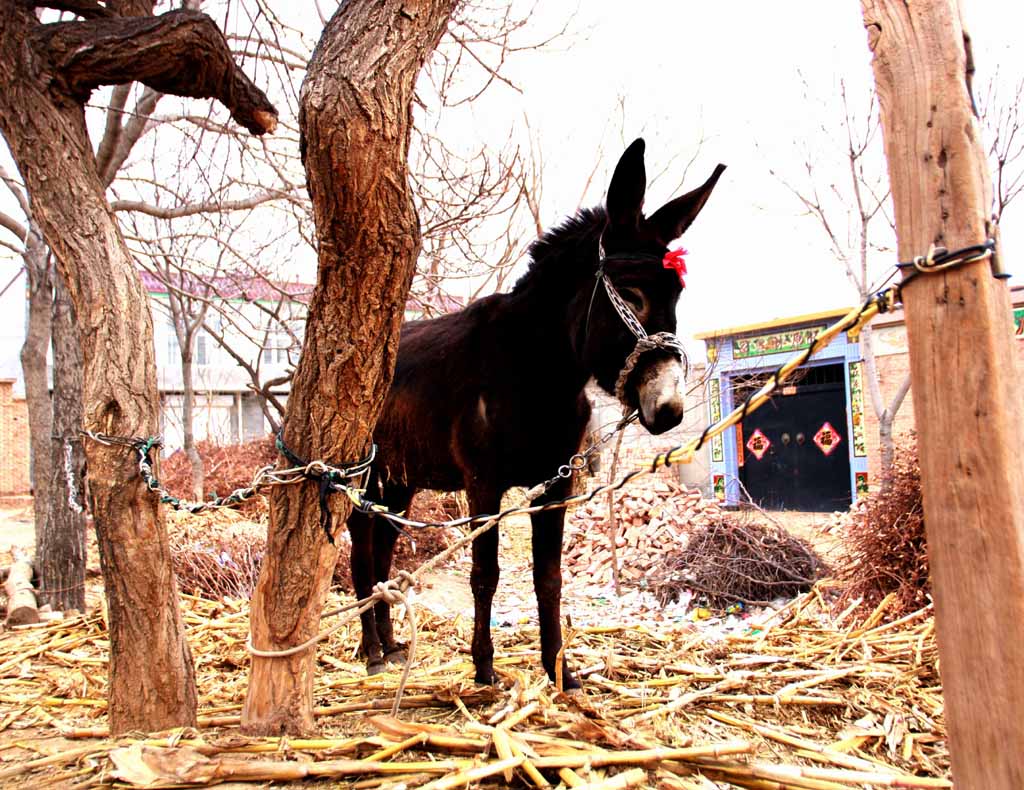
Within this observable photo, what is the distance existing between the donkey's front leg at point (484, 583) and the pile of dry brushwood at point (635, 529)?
5.62 m

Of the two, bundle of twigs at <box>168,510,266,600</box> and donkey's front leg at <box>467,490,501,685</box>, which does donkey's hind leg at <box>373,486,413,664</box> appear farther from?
bundle of twigs at <box>168,510,266,600</box>

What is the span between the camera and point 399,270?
2.91m

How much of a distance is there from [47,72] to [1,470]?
2162 centimetres

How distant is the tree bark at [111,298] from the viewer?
3291mm

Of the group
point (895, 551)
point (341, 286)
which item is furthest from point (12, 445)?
point (895, 551)

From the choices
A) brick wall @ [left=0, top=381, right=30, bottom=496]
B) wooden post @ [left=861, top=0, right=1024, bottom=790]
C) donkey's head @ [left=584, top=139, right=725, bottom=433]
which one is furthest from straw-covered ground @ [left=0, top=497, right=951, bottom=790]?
brick wall @ [left=0, top=381, right=30, bottom=496]

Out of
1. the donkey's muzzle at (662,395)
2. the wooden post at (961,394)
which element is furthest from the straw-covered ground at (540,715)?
the donkey's muzzle at (662,395)

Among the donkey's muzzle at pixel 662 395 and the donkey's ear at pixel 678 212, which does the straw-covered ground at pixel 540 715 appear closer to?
the donkey's muzzle at pixel 662 395

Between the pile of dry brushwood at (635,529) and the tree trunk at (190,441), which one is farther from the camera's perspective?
the tree trunk at (190,441)

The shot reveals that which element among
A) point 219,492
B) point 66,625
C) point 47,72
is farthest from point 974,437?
point 219,492

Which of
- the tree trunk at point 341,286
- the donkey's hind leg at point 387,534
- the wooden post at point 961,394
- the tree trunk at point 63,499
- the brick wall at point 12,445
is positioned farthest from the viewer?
the brick wall at point 12,445

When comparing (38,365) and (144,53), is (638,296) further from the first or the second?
(38,365)

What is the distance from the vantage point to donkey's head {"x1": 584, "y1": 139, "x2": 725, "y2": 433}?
3.34 meters

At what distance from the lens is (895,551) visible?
5727 mm
